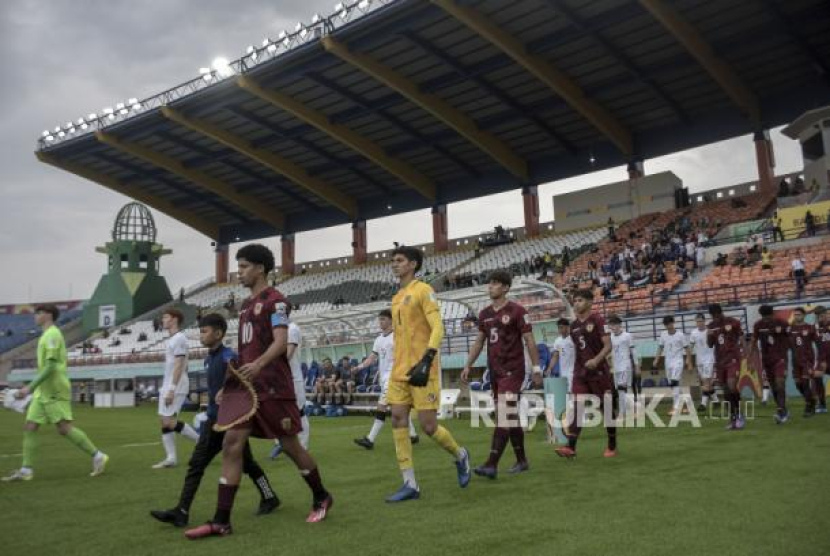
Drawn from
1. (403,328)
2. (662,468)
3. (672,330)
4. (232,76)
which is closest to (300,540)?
(403,328)

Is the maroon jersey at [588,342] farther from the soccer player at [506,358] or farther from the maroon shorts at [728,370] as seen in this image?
the maroon shorts at [728,370]

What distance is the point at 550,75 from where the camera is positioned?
28.6 metres

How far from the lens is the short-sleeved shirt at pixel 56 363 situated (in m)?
7.36

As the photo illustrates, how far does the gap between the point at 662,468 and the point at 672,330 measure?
8.21 metres

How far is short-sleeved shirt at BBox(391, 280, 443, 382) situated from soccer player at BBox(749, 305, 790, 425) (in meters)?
7.06

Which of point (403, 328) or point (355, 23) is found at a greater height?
point (355, 23)

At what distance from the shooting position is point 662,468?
6566 millimetres

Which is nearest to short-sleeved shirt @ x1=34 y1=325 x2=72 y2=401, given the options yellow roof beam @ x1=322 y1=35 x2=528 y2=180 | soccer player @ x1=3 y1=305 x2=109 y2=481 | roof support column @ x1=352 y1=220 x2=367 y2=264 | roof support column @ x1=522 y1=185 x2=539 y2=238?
soccer player @ x1=3 y1=305 x2=109 y2=481

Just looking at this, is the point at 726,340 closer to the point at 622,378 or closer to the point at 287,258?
the point at 622,378

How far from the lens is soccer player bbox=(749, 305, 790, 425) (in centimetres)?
1046

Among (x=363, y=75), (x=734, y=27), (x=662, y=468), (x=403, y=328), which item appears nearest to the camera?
Answer: (x=403, y=328)

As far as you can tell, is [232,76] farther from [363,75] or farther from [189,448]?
[189,448]

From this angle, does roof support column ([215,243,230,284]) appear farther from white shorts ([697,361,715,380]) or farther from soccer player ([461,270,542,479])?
soccer player ([461,270,542,479])

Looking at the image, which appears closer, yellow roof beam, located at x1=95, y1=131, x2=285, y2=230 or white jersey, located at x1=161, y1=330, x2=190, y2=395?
white jersey, located at x1=161, y1=330, x2=190, y2=395
